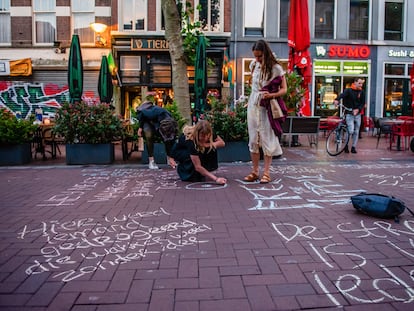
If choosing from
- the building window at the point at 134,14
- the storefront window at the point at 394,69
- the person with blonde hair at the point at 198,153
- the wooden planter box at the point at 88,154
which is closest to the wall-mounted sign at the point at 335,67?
the storefront window at the point at 394,69

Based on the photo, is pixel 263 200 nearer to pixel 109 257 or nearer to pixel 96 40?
pixel 109 257

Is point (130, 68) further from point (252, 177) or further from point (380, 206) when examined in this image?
point (380, 206)

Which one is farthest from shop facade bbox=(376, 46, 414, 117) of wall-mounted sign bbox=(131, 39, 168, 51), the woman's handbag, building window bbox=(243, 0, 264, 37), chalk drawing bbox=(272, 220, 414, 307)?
chalk drawing bbox=(272, 220, 414, 307)

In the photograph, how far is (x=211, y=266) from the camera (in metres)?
2.85

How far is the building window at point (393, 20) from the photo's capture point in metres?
20.1

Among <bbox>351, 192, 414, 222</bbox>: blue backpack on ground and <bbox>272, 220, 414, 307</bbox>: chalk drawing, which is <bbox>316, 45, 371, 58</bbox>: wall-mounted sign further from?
<bbox>272, 220, 414, 307</bbox>: chalk drawing

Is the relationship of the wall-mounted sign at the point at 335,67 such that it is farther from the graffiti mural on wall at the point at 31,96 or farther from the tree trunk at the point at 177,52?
the tree trunk at the point at 177,52

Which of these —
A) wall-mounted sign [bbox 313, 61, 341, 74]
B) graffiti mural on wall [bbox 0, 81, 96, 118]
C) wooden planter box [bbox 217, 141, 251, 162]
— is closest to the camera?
wooden planter box [bbox 217, 141, 251, 162]

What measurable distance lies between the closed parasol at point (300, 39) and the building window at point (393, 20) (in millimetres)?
10330

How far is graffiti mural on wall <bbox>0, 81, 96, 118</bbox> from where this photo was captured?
61.0 ft

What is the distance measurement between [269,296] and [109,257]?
4.20ft

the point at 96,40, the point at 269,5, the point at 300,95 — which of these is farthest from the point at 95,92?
the point at 300,95

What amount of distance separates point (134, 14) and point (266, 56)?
14.3 meters

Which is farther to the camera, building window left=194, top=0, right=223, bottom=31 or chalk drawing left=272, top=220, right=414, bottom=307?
building window left=194, top=0, right=223, bottom=31
